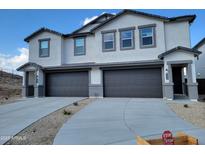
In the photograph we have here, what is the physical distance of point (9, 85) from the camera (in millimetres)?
25094

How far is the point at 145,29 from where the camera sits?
14.7 m

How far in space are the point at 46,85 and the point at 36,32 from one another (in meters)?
5.43

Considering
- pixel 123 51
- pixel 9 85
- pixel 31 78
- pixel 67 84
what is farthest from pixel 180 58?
pixel 9 85

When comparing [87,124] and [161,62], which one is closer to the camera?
[87,124]

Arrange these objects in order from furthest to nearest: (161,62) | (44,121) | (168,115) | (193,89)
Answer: (161,62), (193,89), (168,115), (44,121)

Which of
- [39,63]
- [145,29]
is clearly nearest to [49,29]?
[39,63]

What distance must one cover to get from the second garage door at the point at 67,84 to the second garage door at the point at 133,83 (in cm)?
210

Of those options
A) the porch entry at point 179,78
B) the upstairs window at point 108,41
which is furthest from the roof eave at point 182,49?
the upstairs window at point 108,41

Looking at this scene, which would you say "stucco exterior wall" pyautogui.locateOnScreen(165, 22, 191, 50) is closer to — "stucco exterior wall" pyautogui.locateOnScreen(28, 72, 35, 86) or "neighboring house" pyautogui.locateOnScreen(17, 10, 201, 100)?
"neighboring house" pyautogui.locateOnScreen(17, 10, 201, 100)

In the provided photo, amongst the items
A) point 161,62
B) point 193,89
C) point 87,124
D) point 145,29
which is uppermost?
point 145,29

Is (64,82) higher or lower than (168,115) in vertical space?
higher

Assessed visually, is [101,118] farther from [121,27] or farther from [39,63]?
[39,63]

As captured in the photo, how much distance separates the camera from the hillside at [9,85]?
796 inches

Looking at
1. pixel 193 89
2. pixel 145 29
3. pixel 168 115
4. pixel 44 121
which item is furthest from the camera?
pixel 145 29
